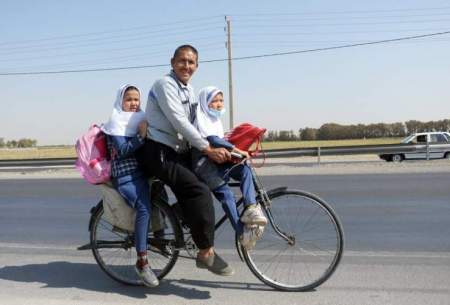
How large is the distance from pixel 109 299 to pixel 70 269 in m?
1.15

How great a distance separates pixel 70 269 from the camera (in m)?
5.15

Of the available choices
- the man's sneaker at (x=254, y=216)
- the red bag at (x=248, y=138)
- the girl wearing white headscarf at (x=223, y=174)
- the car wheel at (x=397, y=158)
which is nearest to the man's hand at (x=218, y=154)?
the girl wearing white headscarf at (x=223, y=174)

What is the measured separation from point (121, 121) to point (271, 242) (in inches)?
66.7

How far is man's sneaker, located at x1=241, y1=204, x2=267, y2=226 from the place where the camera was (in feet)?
13.2

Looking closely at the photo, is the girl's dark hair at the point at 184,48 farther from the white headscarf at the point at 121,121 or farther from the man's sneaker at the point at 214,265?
the man's sneaker at the point at 214,265

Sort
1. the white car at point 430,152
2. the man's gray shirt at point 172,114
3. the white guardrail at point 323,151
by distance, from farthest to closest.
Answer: the white car at point 430,152
the white guardrail at point 323,151
the man's gray shirt at point 172,114

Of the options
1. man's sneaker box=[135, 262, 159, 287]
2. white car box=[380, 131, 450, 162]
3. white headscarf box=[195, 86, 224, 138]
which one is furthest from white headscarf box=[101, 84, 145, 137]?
white car box=[380, 131, 450, 162]

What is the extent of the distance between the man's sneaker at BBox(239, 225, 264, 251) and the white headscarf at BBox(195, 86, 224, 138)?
0.78 metres

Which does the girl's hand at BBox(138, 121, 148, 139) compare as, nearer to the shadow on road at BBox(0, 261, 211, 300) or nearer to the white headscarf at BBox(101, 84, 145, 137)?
the white headscarf at BBox(101, 84, 145, 137)

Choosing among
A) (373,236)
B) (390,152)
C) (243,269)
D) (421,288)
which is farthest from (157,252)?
(390,152)

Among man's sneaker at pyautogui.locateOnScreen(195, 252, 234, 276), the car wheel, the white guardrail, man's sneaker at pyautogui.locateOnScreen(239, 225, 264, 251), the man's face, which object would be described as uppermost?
the man's face

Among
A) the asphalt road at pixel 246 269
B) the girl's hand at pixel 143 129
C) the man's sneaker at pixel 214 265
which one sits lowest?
the asphalt road at pixel 246 269

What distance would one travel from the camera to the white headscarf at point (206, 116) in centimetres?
400

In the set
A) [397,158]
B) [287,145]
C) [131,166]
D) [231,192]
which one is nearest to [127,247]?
[131,166]
